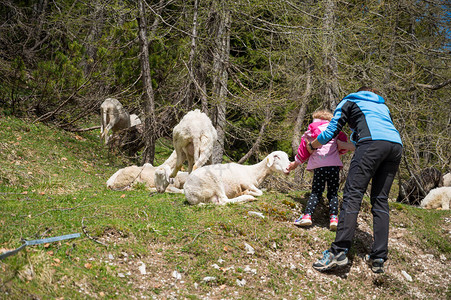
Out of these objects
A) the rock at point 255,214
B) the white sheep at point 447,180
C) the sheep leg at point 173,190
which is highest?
the rock at point 255,214

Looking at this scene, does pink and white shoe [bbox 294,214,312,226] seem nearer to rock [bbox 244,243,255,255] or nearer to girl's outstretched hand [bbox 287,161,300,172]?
girl's outstretched hand [bbox 287,161,300,172]

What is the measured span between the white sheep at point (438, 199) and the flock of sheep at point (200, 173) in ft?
22.2

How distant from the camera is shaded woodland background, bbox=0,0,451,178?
30.2 ft

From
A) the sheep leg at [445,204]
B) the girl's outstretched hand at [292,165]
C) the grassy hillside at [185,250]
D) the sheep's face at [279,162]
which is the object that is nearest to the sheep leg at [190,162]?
the grassy hillside at [185,250]

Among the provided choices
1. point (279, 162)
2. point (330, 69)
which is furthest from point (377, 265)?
point (330, 69)

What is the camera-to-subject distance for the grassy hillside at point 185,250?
154 inches

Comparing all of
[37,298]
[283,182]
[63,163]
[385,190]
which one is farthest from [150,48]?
[37,298]

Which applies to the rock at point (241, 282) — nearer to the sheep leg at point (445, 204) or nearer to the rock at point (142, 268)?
the rock at point (142, 268)

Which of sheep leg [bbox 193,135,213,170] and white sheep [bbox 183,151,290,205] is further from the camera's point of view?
sheep leg [bbox 193,135,213,170]

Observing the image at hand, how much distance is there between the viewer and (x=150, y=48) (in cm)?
1384

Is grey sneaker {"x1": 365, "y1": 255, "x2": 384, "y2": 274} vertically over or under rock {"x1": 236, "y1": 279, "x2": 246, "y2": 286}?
over

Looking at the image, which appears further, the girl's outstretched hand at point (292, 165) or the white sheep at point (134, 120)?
the white sheep at point (134, 120)

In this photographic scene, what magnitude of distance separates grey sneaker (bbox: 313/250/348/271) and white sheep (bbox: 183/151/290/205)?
1.88m

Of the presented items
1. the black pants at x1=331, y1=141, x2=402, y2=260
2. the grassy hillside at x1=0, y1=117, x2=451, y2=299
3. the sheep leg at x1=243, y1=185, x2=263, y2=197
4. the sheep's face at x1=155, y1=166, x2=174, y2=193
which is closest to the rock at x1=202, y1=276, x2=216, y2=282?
the grassy hillside at x1=0, y1=117, x2=451, y2=299
